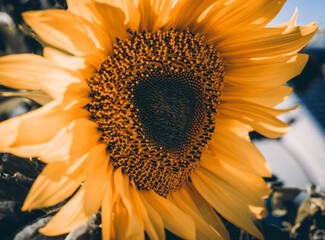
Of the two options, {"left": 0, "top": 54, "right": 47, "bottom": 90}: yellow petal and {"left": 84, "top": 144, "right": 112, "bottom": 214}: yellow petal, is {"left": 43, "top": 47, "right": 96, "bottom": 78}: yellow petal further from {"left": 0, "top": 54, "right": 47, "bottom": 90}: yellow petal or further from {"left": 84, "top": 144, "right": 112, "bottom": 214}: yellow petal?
{"left": 84, "top": 144, "right": 112, "bottom": 214}: yellow petal

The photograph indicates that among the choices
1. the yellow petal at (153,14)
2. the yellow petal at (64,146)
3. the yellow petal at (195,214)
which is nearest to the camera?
the yellow petal at (64,146)

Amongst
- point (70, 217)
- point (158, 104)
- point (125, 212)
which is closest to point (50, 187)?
point (70, 217)

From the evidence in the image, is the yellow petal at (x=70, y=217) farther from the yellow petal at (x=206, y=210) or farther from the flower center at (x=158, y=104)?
the yellow petal at (x=206, y=210)

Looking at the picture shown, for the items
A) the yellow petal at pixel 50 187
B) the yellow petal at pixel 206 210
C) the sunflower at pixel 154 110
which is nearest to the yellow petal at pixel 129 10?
the sunflower at pixel 154 110

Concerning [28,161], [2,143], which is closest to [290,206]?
[28,161]

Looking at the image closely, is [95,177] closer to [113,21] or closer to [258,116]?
[113,21]

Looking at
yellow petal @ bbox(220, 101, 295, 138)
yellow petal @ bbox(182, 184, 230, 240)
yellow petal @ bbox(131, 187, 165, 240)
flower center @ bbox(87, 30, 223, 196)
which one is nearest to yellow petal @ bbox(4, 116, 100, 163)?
flower center @ bbox(87, 30, 223, 196)
